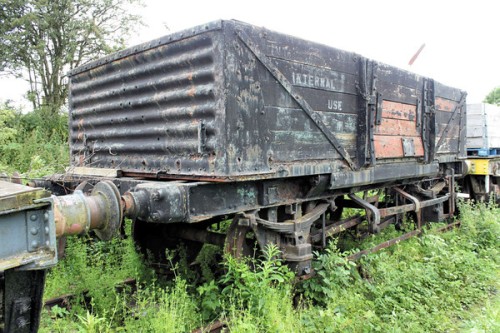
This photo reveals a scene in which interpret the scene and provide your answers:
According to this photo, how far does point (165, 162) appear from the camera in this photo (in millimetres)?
3875

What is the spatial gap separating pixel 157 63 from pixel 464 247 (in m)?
5.45

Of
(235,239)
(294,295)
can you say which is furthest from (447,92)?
(235,239)

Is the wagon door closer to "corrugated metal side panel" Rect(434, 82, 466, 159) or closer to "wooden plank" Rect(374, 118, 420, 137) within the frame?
"wooden plank" Rect(374, 118, 420, 137)

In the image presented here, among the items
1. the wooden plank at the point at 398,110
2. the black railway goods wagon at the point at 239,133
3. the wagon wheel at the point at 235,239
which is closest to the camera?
the black railway goods wagon at the point at 239,133

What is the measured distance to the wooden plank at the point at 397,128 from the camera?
525cm

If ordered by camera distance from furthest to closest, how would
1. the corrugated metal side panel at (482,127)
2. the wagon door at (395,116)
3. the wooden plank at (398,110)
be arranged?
1. the corrugated metal side panel at (482,127)
2. the wooden plank at (398,110)
3. the wagon door at (395,116)

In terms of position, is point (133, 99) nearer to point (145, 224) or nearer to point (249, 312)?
point (145, 224)

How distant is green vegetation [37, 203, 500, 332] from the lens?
3.49m

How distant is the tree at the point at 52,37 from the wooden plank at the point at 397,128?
1368 cm

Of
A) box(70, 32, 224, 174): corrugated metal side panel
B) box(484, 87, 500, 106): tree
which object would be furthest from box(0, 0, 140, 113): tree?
box(484, 87, 500, 106): tree

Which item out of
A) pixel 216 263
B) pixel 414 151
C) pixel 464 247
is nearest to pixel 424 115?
pixel 414 151

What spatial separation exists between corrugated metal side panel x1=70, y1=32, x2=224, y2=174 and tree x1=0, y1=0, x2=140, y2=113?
462 inches

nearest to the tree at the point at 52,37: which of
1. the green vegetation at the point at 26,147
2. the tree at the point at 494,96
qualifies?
the green vegetation at the point at 26,147

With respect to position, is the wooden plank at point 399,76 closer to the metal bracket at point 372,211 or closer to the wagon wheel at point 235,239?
the metal bracket at point 372,211
